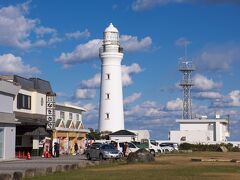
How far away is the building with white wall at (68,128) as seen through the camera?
2591 inches

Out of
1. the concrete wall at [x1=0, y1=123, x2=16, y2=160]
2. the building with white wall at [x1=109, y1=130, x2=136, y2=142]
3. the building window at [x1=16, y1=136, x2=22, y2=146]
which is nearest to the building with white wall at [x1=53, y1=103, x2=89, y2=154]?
the building with white wall at [x1=109, y1=130, x2=136, y2=142]

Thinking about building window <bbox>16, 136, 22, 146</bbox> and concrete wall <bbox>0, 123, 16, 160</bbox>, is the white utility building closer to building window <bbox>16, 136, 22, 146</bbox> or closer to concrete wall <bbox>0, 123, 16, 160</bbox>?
building window <bbox>16, 136, 22, 146</bbox>

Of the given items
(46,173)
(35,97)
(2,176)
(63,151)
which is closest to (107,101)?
(63,151)

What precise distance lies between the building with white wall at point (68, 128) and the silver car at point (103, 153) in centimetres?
963

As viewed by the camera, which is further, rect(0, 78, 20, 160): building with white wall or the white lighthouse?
the white lighthouse

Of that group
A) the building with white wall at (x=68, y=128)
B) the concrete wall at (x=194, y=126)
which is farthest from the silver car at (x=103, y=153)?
the concrete wall at (x=194, y=126)

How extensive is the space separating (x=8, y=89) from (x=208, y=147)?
1796 inches

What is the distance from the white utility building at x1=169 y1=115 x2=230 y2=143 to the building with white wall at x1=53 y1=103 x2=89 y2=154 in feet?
91.2

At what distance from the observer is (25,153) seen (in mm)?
56812

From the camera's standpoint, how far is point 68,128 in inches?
2702

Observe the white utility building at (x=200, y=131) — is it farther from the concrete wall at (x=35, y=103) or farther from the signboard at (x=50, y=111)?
the concrete wall at (x=35, y=103)

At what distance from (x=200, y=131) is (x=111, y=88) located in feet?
84.3

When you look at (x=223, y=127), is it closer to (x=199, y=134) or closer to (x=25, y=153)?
(x=199, y=134)

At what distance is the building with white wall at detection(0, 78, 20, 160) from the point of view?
155ft
